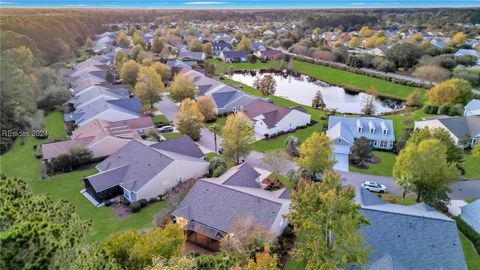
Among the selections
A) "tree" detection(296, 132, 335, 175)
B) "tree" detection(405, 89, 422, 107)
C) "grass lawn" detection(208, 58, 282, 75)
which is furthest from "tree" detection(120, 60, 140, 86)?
"tree" detection(405, 89, 422, 107)

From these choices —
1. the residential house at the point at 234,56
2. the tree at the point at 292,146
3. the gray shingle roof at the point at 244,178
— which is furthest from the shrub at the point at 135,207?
the residential house at the point at 234,56

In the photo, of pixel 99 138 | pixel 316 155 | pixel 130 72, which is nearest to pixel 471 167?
pixel 316 155

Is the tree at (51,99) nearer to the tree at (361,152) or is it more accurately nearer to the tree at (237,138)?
the tree at (237,138)

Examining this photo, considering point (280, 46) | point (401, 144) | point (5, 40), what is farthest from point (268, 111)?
point (280, 46)

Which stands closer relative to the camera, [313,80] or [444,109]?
[444,109]

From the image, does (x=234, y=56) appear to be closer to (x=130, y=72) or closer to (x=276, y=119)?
(x=130, y=72)

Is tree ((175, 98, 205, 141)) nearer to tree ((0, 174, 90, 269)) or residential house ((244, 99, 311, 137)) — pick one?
residential house ((244, 99, 311, 137))
